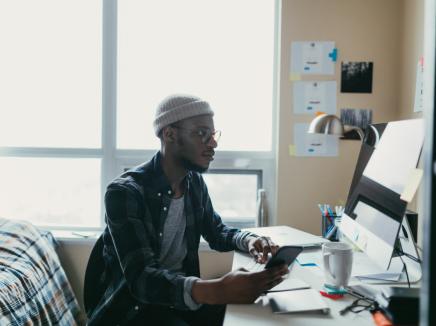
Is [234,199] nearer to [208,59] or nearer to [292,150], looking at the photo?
[292,150]

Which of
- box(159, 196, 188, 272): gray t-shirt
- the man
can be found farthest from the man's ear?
box(159, 196, 188, 272): gray t-shirt

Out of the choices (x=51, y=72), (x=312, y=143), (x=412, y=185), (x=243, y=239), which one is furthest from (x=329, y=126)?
(x=51, y=72)

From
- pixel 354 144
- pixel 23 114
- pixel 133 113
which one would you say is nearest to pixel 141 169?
pixel 133 113

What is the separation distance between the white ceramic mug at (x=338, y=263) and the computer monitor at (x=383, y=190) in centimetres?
7

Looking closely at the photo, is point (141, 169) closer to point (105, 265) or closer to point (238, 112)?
point (105, 265)

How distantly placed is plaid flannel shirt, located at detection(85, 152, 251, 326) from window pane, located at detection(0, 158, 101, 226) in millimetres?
1098

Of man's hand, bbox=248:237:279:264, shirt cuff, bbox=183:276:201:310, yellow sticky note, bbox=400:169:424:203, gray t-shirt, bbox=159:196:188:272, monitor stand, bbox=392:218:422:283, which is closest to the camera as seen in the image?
yellow sticky note, bbox=400:169:424:203

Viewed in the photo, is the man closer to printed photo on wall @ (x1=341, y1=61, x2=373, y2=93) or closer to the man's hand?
the man's hand

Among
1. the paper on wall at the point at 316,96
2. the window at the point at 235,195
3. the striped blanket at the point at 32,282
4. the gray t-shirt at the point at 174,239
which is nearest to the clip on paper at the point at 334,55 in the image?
the paper on wall at the point at 316,96

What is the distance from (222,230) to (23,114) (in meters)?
1.59

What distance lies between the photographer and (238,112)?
2389mm

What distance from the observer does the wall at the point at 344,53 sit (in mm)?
2170

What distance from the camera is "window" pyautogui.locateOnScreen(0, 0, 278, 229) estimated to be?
2.38m

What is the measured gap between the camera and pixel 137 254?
1.13 metres
